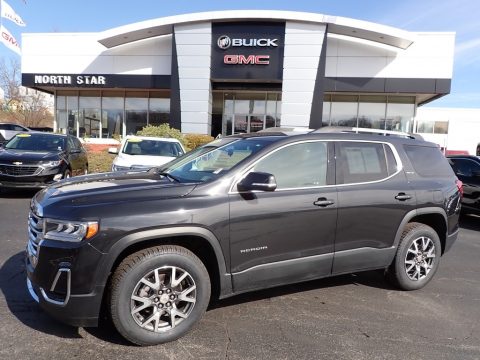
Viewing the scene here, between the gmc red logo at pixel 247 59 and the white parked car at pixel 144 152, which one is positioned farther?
the gmc red logo at pixel 247 59

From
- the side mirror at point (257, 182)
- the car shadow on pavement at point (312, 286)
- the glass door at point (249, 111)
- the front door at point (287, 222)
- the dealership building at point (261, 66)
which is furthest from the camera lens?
the glass door at point (249, 111)

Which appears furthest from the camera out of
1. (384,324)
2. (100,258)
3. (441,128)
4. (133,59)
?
(441,128)

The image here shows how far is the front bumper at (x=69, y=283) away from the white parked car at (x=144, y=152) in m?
6.66

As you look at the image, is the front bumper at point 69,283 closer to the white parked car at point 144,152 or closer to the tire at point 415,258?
the tire at point 415,258

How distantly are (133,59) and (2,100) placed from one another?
34.3 m

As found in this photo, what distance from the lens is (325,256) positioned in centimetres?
387

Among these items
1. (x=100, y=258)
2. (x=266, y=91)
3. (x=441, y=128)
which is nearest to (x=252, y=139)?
(x=100, y=258)

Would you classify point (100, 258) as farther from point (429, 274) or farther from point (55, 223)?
point (429, 274)

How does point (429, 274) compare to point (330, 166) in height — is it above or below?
below

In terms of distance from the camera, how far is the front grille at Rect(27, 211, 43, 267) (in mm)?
3080

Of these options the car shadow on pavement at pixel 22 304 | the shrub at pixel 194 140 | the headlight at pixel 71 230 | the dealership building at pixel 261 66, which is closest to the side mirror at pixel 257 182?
the headlight at pixel 71 230

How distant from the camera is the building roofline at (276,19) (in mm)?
20047

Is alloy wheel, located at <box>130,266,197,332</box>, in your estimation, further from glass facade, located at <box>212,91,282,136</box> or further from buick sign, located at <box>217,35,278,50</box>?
glass facade, located at <box>212,91,282,136</box>

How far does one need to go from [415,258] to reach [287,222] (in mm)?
1947
